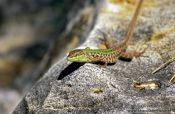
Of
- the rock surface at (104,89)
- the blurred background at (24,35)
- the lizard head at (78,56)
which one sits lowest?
Answer: the rock surface at (104,89)

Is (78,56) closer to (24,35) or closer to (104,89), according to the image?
(104,89)

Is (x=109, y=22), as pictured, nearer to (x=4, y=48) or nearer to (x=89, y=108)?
(x=89, y=108)

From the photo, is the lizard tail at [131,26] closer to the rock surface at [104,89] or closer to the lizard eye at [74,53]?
the rock surface at [104,89]

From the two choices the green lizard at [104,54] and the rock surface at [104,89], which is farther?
the green lizard at [104,54]

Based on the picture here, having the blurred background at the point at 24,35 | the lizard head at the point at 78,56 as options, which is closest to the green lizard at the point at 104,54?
the lizard head at the point at 78,56

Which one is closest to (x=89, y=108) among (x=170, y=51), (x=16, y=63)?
(x=170, y=51)

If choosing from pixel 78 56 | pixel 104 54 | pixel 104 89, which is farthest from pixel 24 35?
pixel 104 89
